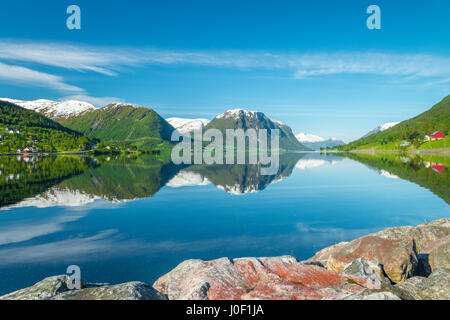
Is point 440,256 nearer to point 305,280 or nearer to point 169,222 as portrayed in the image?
point 305,280

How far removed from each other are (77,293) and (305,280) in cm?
1149

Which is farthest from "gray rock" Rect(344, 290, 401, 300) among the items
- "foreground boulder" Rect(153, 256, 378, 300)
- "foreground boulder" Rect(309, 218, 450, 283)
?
"foreground boulder" Rect(309, 218, 450, 283)

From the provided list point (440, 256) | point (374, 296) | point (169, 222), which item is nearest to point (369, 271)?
point (374, 296)

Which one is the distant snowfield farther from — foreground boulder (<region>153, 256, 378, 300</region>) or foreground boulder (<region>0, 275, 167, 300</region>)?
foreground boulder (<region>153, 256, 378, 300</region>)

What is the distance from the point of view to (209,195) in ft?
181

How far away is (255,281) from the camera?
1581 centimetres

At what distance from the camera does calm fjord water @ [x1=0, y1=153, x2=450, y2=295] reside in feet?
76.1

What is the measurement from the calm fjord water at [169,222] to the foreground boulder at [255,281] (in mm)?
5760

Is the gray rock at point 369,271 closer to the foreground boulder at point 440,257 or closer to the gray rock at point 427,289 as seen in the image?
the gray rock at point 427,289

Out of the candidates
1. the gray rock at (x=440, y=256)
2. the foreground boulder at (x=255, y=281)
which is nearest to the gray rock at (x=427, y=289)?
the foreground boulder at (x=255, y=281)

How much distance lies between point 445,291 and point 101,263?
73.0ft
